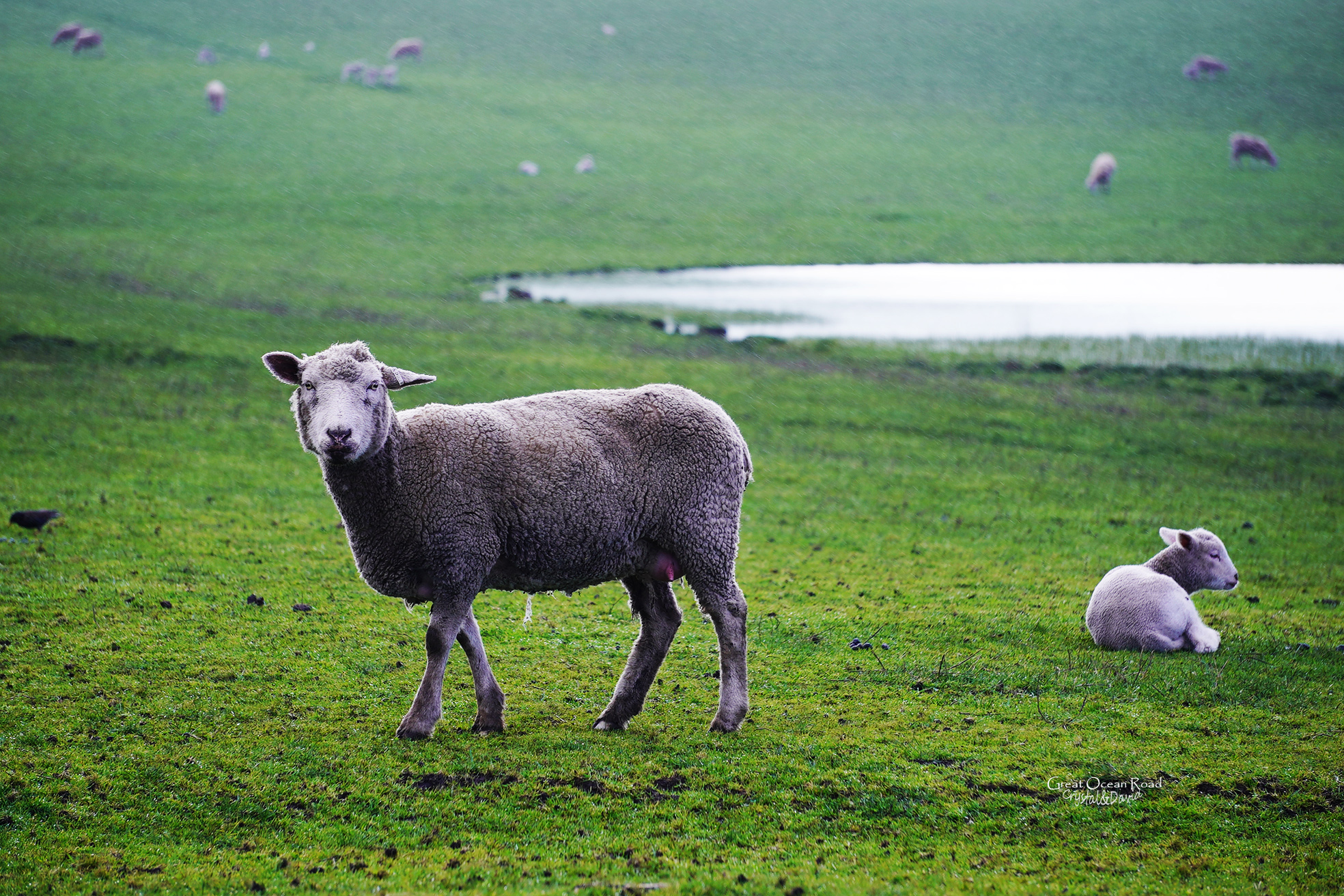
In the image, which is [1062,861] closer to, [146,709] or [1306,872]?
[1306,872]

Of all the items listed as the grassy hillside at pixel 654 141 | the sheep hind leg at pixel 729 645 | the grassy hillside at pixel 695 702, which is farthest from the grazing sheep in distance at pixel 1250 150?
the sheep hind leg at pixel 729 645

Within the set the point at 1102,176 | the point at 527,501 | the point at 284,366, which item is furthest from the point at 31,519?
the point at 1102,176

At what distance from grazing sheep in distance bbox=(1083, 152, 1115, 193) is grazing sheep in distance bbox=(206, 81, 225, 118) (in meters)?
46.9

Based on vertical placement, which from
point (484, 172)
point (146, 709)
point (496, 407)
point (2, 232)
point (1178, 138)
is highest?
point (1178, 138)

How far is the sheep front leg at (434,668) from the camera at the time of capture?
8703mm

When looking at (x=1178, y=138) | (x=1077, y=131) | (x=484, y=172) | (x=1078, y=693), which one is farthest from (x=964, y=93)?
(x=1078, y=693)

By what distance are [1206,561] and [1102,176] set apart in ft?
179

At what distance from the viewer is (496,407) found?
941 centimetres

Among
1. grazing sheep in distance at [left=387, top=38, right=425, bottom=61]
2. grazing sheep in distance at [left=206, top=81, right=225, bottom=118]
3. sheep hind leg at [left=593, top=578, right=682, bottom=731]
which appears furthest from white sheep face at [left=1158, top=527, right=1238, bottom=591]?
grazing sheep in distance at [left=387, top=38, right=425, bottom=61]

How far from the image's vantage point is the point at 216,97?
6175 cm

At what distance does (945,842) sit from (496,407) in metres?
4.86

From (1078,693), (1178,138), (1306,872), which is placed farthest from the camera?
(1178,138)

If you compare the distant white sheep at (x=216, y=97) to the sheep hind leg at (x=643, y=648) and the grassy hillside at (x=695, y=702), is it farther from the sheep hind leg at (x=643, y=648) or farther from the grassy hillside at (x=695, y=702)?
the sheep hind leg at (x=643, y=648)

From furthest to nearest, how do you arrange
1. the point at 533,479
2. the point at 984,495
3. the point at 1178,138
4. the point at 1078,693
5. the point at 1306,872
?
the point at 1178,138 → the point at 984,495 → the point at 1078,693 → the point at 533,479 → the point at 1306,872
